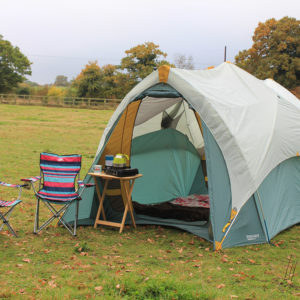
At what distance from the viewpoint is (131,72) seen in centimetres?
3041

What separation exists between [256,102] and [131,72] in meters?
25.4

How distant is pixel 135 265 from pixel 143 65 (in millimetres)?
26491

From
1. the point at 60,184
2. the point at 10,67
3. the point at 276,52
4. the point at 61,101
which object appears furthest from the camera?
the point at 10,67

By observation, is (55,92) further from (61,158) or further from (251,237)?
(251,237)

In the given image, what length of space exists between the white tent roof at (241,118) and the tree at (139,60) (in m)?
24.3

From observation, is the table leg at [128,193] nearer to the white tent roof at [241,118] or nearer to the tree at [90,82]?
the white tent roof at [241,118]

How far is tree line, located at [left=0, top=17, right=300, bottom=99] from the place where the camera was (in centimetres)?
2544

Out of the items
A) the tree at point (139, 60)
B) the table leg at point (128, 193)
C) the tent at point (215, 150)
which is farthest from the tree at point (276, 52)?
the table leg at point (128, 193)

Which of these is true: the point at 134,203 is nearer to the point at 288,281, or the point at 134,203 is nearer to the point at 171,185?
the point at 171,185

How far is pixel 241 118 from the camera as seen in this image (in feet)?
17.0

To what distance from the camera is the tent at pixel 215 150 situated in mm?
4875

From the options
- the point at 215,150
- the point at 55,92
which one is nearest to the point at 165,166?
the point at 215,150

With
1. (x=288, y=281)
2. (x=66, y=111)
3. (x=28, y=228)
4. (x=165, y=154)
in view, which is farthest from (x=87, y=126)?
(x=288, y=281)

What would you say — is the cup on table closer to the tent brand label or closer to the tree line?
the tent brand label
